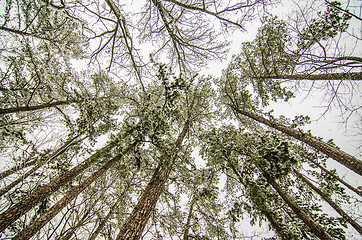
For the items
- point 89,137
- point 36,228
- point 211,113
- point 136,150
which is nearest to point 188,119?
point 211,113

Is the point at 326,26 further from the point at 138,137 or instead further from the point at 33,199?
the point at 33,199

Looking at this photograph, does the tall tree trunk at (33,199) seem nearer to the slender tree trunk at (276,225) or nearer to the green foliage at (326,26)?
the slender tree trunk at (276,225)

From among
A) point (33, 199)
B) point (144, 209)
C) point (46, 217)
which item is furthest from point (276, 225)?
point (33, 199)

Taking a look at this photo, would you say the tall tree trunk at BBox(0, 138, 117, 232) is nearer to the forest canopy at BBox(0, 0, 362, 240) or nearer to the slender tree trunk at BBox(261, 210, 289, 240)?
the forest canopy at BBox(0, 0, 362, 240)

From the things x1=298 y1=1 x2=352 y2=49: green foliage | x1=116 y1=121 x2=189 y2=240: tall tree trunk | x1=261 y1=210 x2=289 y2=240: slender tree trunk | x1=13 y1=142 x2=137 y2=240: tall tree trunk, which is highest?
x1=298 y1=1 x2=352 y2=49: green foliage

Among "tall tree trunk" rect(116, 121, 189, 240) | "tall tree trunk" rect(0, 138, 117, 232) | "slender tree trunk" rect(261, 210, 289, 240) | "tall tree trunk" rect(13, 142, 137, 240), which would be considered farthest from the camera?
"slender tree trunk" rect(261, 210, 289, 240)

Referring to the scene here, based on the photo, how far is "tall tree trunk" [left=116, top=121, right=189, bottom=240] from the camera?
317 centimetres

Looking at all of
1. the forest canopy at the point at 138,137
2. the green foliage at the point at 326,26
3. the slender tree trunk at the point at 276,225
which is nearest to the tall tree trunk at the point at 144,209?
the forest canopy at the point at 138,137

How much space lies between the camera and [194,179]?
17.7 feet

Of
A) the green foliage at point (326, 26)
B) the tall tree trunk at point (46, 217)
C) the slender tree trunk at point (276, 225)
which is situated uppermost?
the green foliage at point (326, 26)

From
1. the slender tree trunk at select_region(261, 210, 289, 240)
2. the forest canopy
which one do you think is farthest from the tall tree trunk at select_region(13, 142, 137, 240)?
the slender tree trunk at select_region(261, 210, 289, 240)

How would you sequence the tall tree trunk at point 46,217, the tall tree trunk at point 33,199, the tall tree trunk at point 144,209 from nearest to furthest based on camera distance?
the tall tree trunk at point 46,217, the tall tree trunk at point 33,199, the tall tree trunk at point 144,209

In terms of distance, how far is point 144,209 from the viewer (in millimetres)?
3729

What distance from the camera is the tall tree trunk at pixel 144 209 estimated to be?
317cm
